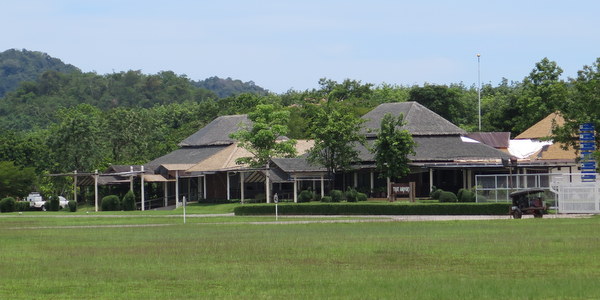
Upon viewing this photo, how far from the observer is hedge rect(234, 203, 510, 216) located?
6262cm

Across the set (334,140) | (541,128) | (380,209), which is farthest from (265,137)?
(541,128)

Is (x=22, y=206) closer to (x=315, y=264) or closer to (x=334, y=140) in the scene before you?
(x=334, y=140)

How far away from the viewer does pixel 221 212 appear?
265 ft

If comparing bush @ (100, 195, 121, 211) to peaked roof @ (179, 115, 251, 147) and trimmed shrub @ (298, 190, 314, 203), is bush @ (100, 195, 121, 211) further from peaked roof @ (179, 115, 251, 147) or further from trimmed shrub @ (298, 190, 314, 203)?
peaked roof @ (179, 115, 251, 147)

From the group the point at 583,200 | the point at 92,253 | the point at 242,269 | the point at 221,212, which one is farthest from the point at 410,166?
the point at 242,269

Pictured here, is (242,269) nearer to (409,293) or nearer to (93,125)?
(409,293)

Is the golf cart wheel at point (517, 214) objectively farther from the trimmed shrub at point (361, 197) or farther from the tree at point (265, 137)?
the tree at point (265, 137)

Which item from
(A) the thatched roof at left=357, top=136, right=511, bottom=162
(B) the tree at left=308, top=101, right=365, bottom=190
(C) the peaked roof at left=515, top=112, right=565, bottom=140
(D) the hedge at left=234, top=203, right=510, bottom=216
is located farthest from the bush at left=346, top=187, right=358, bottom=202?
(C) the peaked roof at left=515, top=112, right=565, bottom=140

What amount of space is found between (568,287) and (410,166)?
64.2 m

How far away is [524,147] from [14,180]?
50.3 m

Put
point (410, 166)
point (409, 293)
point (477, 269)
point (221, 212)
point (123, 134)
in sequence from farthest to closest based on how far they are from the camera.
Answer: point (123, 134), point (410, 166), point (221, 212), point (477, 269), point (409, 293)

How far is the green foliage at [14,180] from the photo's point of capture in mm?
102188

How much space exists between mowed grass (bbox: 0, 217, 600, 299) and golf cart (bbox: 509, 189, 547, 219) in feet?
34.6

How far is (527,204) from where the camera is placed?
5656cm
